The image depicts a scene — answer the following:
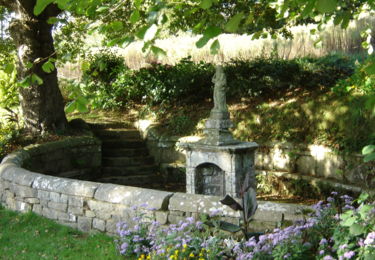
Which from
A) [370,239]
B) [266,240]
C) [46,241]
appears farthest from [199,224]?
[46,241]

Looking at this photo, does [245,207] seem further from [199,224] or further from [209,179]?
[209,179]

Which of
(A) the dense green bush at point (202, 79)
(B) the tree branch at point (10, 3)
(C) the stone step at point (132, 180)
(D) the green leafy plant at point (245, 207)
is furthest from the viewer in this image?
(A) the dense green bush at point (202, 79)

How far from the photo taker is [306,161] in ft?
29.2

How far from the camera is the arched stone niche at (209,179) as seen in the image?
7496mm

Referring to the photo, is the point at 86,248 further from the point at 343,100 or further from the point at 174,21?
the point at 174,21

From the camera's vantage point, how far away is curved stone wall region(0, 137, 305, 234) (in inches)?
202

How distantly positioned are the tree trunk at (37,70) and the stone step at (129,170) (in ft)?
4.90

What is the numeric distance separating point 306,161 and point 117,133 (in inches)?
193

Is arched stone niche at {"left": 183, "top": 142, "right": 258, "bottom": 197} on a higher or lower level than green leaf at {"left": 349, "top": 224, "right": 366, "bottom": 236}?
higher

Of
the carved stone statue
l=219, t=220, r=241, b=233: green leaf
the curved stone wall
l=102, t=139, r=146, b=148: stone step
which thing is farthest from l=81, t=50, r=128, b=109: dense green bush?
l=219, t=220, r=241, b=233: green leaf

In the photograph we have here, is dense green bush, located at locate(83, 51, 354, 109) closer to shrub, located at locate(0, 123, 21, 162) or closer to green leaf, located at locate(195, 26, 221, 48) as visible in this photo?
shrub, located at locate(0, 123, 21, 162)

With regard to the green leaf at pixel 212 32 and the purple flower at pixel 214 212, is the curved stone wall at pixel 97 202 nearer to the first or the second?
the purple flower at pixel 214 212

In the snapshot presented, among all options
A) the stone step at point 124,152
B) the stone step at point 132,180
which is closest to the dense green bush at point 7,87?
the stone step at point 124,152

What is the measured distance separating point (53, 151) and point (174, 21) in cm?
407
